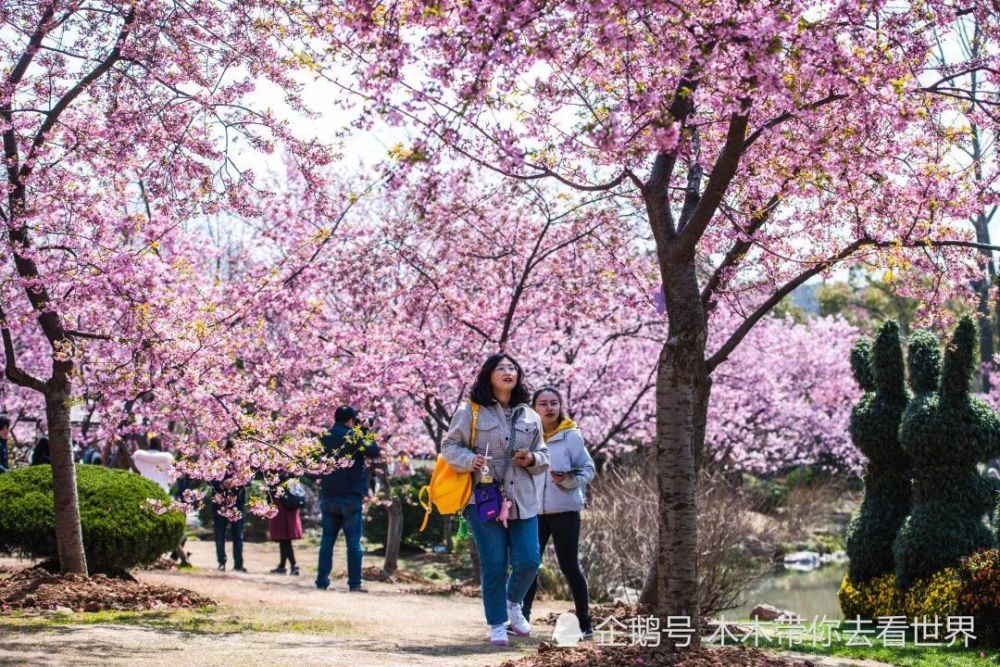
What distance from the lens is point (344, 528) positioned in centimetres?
1175

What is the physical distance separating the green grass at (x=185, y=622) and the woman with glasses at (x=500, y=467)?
1.60 meters

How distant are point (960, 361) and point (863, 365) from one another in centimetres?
172

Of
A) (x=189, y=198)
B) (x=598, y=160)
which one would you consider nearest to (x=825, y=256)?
(x=598, y=160)

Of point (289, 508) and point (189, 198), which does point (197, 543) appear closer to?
point (289, 508)

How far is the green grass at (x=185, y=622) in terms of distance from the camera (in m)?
7.70

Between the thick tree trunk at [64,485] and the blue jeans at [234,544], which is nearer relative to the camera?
the thick tree trunk at [64,485]

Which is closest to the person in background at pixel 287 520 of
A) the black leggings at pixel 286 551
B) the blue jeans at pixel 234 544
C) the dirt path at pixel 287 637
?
the black leggings at pixel 286 551

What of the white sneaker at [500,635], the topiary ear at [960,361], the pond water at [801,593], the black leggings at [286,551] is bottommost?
the pond water at [801,593]

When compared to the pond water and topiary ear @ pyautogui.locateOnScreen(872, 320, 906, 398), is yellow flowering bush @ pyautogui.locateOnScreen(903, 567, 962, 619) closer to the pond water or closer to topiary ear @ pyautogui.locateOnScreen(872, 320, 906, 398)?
topiary ear @ pyautogui.locateOnScreen(872, 320, 906, 398)

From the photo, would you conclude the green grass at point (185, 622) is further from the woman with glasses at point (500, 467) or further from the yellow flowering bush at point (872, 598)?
the yellow flowering bush at point (872, 598)

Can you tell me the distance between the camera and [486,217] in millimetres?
13625

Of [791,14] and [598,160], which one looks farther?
[598,160]

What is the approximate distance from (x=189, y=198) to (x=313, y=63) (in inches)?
90.0

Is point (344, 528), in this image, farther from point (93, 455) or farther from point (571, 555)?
point (93, 455)
